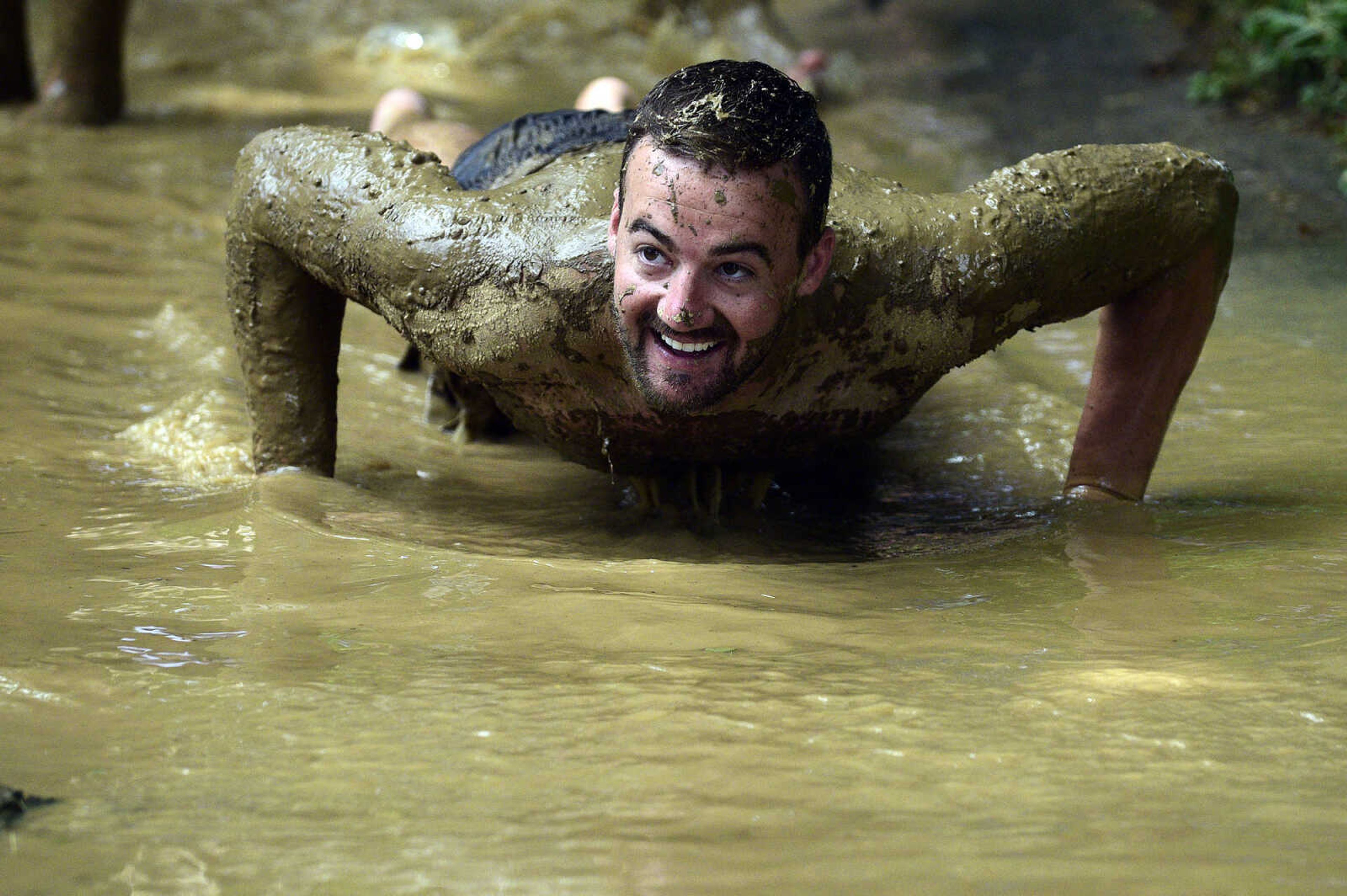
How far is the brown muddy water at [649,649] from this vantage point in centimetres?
142

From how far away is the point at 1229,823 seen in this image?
4.76 feet

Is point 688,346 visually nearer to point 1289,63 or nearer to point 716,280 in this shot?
point 716,280

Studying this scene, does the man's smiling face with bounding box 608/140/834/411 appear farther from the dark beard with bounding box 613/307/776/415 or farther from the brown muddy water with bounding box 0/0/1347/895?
the brown muddy water with bounding box 0/0/1347/895

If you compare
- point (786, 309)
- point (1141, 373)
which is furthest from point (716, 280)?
point (1141, 373)

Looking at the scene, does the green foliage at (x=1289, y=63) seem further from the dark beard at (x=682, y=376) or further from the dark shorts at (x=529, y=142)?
the dark beard at (x=682, y=376)

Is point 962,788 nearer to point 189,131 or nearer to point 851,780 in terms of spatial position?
point 851,780

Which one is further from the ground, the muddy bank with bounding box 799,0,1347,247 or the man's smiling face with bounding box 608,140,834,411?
the muddy bank with bounding box 799,0,1347,247

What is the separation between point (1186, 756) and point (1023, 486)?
1.78 metres

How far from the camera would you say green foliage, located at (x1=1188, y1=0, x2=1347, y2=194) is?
6.57 m

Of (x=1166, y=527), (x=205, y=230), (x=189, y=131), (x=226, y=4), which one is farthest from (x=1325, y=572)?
(x=226, y=4)

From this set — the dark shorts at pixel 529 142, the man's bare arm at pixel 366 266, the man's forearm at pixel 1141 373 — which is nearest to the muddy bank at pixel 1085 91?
the man's forearm at pixel 1141 373

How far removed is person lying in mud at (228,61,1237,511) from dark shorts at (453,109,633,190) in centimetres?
38

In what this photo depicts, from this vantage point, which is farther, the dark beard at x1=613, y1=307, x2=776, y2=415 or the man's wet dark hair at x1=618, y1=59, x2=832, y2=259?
the dark beard at x1=613, y1=307, x2=776, y2=415

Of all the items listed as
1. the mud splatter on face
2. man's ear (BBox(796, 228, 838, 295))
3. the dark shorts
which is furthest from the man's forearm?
the dark shorts
